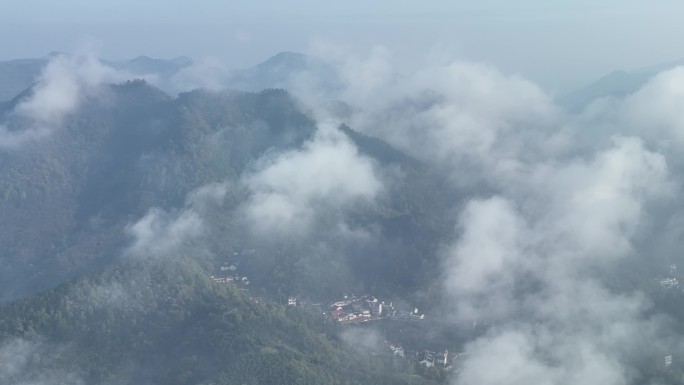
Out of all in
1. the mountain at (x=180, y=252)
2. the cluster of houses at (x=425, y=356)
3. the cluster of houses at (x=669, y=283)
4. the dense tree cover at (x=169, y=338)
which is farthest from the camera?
the cluster of houses at (x=669, y=283)

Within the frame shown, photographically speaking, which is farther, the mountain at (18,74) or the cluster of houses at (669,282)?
the mountain at (18,74)

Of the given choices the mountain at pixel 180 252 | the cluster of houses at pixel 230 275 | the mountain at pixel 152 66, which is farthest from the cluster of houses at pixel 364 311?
the mountain at pixel 152 66

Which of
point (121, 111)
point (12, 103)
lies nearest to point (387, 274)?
point (121, 111)

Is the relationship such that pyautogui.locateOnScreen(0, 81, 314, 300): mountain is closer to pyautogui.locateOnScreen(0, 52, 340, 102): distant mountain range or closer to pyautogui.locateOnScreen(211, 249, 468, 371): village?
pyautogui.locateOnScreen(211, 249, 468, 371): village

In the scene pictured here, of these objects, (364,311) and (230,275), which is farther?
(230,275)

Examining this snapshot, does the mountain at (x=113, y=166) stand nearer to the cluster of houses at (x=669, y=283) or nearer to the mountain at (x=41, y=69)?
the cluster of houses at (x=669, y=283)

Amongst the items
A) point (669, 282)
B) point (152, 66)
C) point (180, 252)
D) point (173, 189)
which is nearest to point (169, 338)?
point (180, 252)

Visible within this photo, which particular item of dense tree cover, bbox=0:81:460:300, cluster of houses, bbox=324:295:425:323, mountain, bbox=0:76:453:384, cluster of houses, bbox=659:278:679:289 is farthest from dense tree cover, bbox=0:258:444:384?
cluster of houses, bbox=659:278:679:289

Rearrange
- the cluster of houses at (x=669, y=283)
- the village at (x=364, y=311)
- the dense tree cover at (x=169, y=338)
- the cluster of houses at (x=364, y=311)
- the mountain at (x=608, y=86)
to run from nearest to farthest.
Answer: the dense tree cover at (x=169, y=338) → the village at (x=364, y=311) → the cluster of houses at (x=669, y=283) → the cluster of houses at (x=364, y=311) → the mountain at (x=608, y=86)

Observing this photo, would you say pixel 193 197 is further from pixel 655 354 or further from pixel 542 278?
pixel 655 354

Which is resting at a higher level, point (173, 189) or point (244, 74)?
point (244, 74)

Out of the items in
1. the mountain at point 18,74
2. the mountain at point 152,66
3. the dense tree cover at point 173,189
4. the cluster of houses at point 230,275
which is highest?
the mountain at point 152,66

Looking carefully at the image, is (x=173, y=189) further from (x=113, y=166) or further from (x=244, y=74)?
(x=244, y=74)
